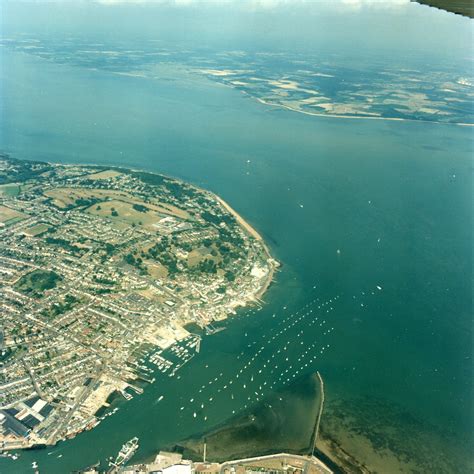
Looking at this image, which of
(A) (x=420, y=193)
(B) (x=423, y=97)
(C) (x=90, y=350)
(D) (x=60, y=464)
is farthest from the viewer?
(B) (x=423, y=97)

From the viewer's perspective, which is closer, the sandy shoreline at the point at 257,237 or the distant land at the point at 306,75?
the sandy shoreline at the point at 257,237

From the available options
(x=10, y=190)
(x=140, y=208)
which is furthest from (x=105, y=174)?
(x=140, y=208)

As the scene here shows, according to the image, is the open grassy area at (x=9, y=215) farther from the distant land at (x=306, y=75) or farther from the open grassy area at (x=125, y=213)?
the distant land at (x=306, y=75)

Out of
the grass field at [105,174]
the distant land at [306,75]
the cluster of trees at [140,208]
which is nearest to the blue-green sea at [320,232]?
the grass field at [105,174]

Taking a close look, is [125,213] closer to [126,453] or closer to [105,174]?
[105,174]

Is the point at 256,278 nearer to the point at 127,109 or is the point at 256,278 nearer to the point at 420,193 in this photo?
the point at 420,193

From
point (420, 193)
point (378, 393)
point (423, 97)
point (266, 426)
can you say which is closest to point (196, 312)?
point (266, 426)
